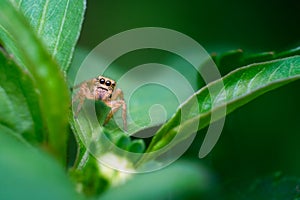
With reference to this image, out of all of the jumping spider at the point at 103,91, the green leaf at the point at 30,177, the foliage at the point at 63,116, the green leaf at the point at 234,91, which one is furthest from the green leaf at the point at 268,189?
the green leaf at the point at 30,177

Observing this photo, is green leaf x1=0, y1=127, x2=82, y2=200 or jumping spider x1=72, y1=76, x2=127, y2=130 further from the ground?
green leaf x1=0, y1=127, x2=82, y2=200

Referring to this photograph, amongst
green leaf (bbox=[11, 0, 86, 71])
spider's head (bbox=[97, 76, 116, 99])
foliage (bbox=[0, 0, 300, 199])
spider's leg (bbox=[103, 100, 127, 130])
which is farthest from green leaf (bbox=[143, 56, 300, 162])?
spider's head (bbox=[97, 76, 116, 99])

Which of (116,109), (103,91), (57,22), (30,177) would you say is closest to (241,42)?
(103,91)

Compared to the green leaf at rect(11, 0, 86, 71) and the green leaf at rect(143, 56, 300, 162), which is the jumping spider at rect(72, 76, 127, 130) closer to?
the green leaf at rect(11, 0, 86, 71)

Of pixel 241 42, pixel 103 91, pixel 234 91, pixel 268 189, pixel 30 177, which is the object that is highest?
pixel 30 177

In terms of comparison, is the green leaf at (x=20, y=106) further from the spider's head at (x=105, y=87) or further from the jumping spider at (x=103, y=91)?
the spider's head at (x=105, y=87)

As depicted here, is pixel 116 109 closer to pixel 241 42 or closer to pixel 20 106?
pixel 20 106
